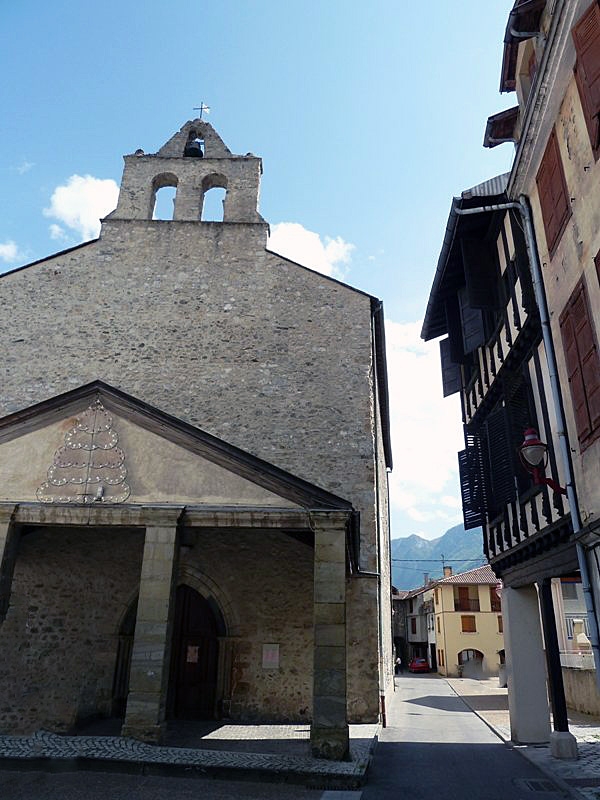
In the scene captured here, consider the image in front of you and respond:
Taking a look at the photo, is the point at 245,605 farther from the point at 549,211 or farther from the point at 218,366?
the point at 549,211

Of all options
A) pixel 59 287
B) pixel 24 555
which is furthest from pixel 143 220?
pixel 24 555

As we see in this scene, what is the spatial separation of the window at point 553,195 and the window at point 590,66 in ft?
3.01

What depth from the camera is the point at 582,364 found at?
21.5 feet

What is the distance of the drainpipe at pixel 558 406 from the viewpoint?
250 inches

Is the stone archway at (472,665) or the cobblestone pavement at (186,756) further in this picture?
the stone archway at (472,665)

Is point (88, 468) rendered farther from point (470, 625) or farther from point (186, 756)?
point (470, 625)

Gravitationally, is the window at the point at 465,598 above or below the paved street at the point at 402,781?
above

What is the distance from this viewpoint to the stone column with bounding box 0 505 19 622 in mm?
8078

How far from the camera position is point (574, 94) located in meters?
6.80

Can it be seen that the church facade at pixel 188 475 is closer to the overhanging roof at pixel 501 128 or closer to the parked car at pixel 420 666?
the overhanging roof at pixel 501 128

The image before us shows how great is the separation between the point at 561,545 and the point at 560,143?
5.10 m

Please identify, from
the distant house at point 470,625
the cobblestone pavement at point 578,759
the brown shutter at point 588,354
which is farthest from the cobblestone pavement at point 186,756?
the distant house at point 470,625

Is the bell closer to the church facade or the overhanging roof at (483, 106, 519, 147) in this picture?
the church facade

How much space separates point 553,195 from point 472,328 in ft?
13.8
